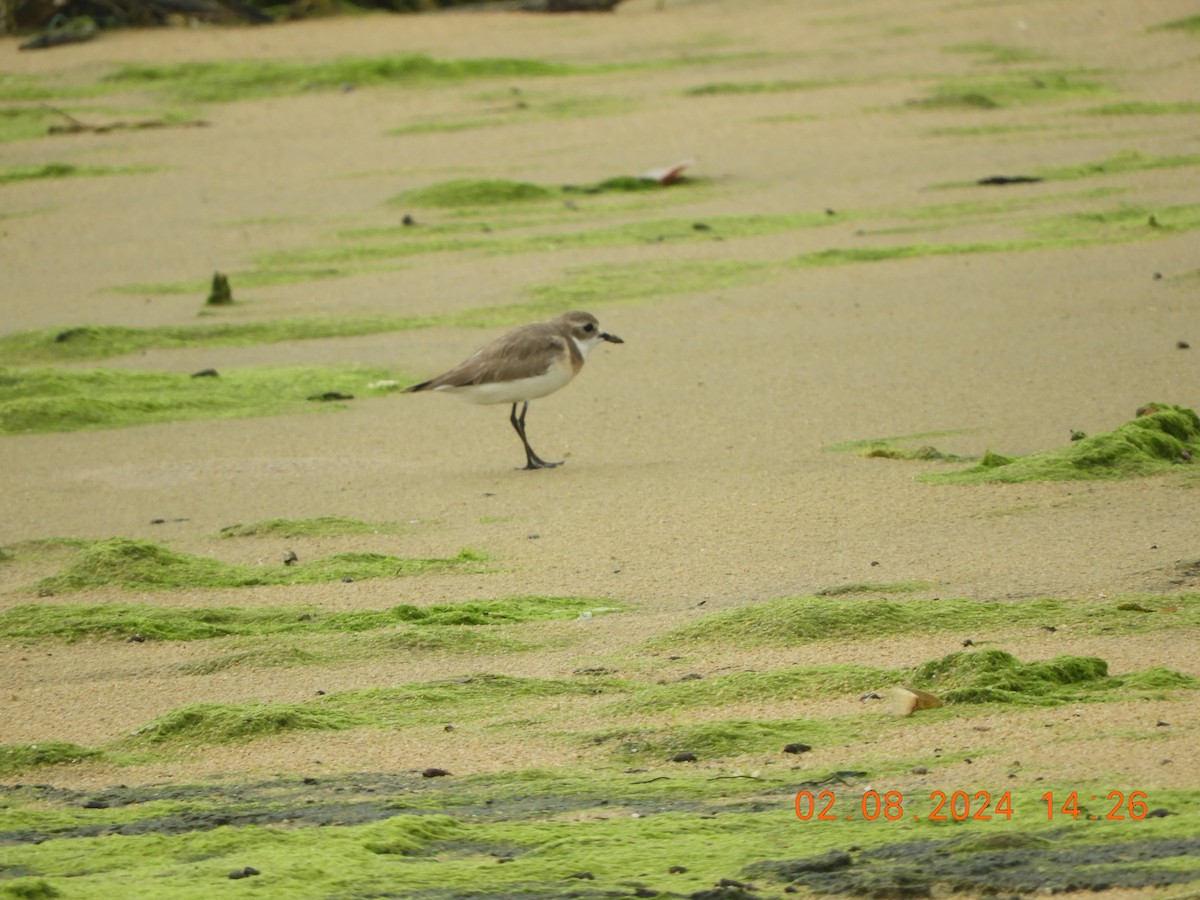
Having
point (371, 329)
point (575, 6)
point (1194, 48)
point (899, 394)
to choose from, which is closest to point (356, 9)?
point (575, 6)

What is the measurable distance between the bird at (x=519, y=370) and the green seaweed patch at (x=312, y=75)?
1167cm

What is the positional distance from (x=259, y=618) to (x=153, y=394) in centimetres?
400

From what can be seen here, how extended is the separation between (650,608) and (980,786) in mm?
2012

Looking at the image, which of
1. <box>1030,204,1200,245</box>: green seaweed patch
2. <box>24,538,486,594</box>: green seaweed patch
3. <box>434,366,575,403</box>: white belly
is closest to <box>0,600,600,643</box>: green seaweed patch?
<box>24,538,486,594</box>: green seaweed patch

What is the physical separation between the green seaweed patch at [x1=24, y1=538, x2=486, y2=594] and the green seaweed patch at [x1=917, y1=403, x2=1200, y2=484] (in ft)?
6.69

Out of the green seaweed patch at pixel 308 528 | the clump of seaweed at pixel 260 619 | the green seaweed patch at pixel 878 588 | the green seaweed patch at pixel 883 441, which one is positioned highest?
the green seaweed patch at pixel 878 588

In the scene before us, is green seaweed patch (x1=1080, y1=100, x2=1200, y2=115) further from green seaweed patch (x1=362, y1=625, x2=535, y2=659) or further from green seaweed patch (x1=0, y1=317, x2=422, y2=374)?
green seaweed patch (x1=362, y1=625, x2=535, y2=659)

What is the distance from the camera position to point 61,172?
634 inches

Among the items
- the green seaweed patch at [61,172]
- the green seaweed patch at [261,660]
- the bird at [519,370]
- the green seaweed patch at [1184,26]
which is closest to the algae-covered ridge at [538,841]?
the green seaweed patch at [261,660]

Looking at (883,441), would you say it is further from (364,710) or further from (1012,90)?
(1012,90)

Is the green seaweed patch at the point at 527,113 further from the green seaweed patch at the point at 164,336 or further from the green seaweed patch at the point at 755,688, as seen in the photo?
Answer: the green seaweed patch at the point at 755,688

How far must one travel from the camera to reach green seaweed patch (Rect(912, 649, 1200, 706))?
4.35 meters

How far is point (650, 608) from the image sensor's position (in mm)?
5707

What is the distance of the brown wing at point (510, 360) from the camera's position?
27.3 feet
